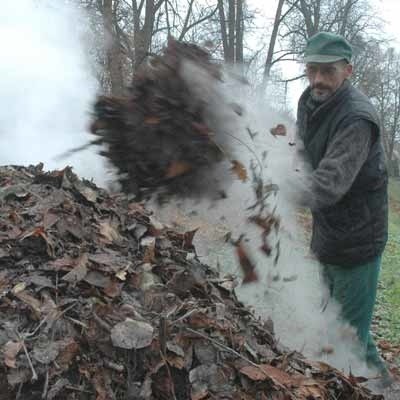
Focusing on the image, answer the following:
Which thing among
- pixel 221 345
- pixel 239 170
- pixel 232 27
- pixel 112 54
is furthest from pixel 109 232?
pixel 232 27

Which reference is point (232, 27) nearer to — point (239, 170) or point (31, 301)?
point (239, 170)

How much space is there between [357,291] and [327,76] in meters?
1.30

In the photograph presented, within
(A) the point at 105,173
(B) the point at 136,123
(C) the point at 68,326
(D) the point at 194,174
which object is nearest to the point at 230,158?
(D) the point at 194,174

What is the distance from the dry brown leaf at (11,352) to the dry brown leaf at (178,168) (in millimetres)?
1093

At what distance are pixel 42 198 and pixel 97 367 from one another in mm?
1239

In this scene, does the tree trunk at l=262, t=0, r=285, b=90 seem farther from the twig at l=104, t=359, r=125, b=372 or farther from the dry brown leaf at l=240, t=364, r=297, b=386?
the twig at l=104, t=359, r=125, b=372

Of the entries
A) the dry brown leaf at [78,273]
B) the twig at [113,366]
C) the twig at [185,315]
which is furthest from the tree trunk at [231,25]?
the twig at [113,366]

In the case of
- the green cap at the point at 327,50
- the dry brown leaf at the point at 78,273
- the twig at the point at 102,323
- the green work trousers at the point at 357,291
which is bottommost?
the green work trousers at the point at 357,291

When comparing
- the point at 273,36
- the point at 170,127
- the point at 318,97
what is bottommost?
the point at 170,127

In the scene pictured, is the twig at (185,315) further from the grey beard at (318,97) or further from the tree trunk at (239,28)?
the tree trunk at (239,28)

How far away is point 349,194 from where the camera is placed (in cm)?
312

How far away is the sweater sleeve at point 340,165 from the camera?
8.96 ft

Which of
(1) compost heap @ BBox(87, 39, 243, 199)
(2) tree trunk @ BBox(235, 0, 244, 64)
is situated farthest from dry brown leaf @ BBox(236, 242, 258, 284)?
(2) tree trunk @ BBox(235, 0, 244, 64)

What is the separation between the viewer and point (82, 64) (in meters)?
5.62
